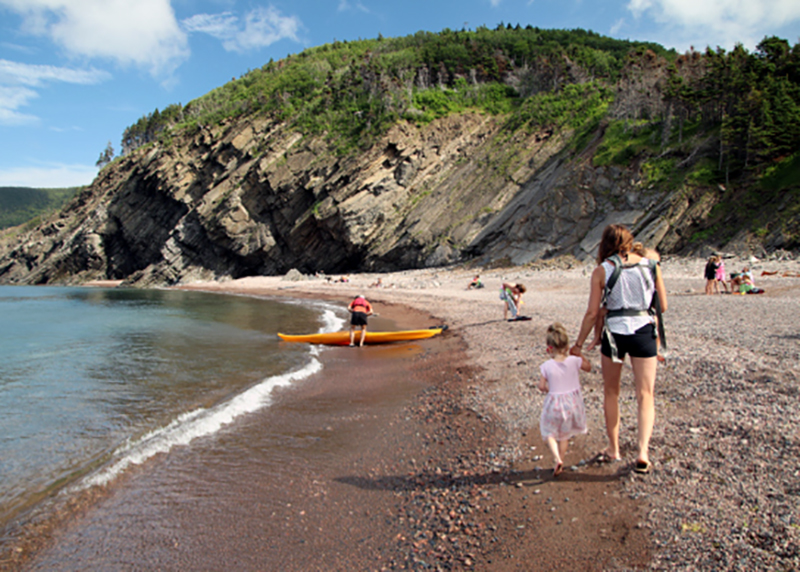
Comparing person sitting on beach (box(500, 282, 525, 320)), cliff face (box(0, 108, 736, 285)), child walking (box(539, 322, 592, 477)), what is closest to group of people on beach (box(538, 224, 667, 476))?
child walking (box(539, 322, 592, 477))

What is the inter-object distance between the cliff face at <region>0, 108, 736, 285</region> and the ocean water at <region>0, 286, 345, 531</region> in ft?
69.3

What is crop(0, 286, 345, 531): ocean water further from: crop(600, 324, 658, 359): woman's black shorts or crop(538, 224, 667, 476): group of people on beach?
crop(600, 324, 658, 359): woman's black shorts

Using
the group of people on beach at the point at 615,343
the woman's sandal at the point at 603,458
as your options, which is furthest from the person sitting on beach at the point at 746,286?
the woman's sandal at the point at 603,458

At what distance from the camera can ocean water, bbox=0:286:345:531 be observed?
5.61m

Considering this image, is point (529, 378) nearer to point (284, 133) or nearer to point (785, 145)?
point (785, 145)

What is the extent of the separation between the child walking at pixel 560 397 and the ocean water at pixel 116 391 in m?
4.78

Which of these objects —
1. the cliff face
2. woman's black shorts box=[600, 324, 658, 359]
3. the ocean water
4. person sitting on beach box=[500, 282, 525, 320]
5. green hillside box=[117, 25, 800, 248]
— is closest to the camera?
woman's black shorts box=[600, 324, 658, 359]

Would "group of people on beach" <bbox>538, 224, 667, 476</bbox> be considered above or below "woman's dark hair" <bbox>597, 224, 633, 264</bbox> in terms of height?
below

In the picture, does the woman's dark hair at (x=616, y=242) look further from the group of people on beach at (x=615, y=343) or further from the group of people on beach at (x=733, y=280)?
the group of people on beach at (x=733, y=280)

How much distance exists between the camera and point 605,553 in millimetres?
2975

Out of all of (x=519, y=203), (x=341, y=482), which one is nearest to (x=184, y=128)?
(x=519, y=203)

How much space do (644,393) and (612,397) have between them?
10.6 inches

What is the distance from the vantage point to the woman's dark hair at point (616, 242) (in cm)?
373

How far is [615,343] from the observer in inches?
144
